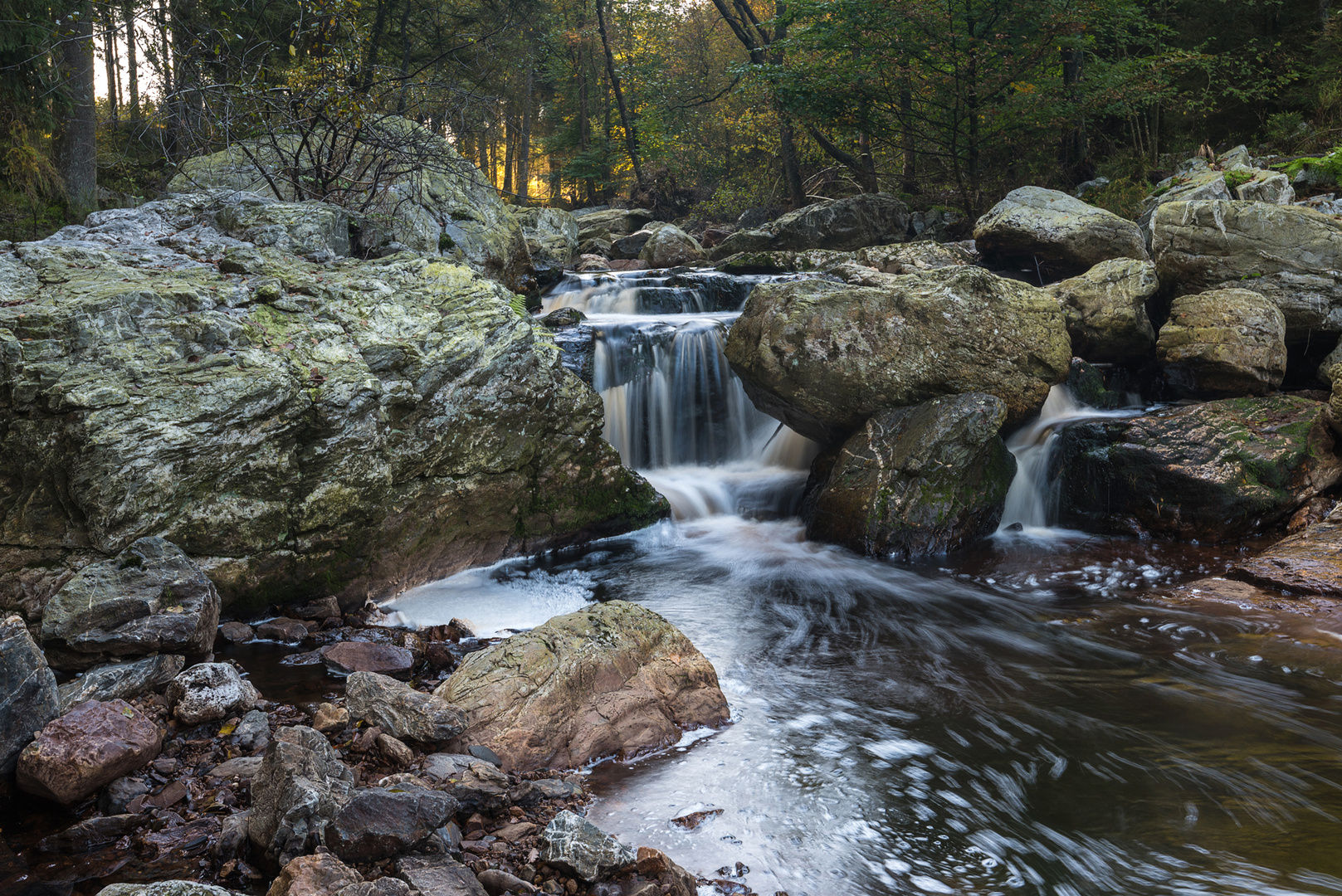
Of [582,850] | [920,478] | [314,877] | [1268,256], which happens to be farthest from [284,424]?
[1268,256]

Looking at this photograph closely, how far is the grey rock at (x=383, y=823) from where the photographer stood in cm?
254

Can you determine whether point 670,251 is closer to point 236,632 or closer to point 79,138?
point 79,138

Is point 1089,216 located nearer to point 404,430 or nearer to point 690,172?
point 404,430

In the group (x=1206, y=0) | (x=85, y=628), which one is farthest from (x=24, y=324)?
(x=1206, y=0)

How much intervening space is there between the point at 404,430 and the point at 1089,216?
1043cm

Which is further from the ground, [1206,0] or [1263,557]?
[1206,0]

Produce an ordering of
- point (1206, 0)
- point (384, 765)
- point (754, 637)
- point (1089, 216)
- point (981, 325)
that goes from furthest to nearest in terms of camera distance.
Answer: point (1206, 0)
point (1089, 216)
point (981, 325)
point (754, 637)
point (384, 765)

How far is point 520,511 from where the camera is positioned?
672 centimetres

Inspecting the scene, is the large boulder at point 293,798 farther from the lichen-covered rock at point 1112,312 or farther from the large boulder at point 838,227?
the large boulder at point 838,227

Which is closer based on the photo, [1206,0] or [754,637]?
[754,637]

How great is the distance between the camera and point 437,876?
2473mm

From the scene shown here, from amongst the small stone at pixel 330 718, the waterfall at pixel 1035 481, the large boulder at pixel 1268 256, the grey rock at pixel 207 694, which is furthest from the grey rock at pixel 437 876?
the large boulder at pixel 1268 256

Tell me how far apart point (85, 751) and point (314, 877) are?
1.36 m

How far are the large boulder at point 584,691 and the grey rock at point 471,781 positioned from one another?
0.80ft
